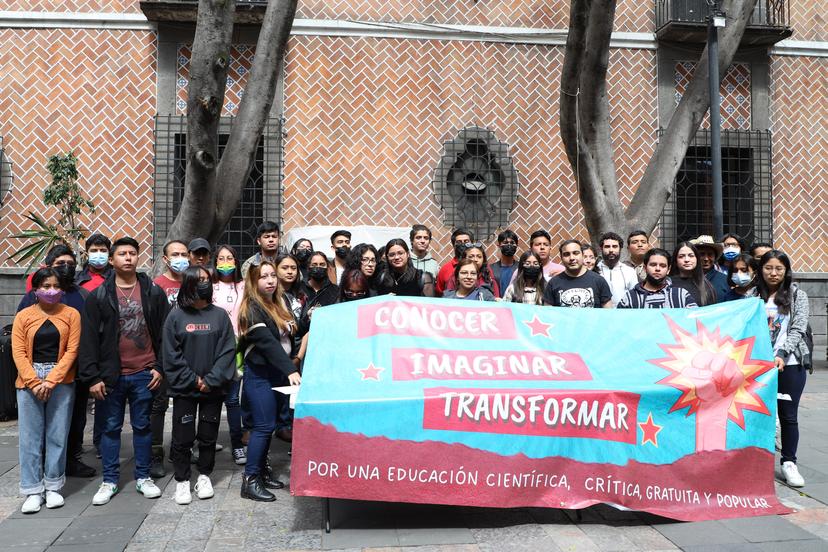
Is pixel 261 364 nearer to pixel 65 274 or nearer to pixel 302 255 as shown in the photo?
pixel 65 274

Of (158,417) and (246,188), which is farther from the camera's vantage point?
(246,188)

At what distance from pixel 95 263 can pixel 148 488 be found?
199 centimetres

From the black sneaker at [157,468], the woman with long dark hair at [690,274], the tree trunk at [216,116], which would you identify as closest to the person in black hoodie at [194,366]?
the black sneaker at [157,468]

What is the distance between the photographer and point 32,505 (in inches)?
195

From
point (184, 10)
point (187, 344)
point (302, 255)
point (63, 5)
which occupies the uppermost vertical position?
point (63, 5)

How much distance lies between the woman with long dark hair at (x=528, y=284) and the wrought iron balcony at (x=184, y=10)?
8389mm

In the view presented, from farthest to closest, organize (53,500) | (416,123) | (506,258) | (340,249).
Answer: (416,123), (506,258), (340,249), (53,500)

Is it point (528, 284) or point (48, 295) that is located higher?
point (528, 284)

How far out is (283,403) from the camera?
6.28 metres

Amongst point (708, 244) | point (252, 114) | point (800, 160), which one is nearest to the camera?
point (708, 244)

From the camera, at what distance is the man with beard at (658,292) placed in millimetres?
5824

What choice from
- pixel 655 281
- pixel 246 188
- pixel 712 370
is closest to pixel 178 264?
pixel 655 281

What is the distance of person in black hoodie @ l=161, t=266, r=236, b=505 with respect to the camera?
16.8 feet

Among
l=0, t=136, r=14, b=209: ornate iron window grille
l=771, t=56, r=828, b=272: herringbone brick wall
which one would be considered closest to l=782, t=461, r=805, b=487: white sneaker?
l=771, t=56, r=828, b=272: herringbone brick wall
